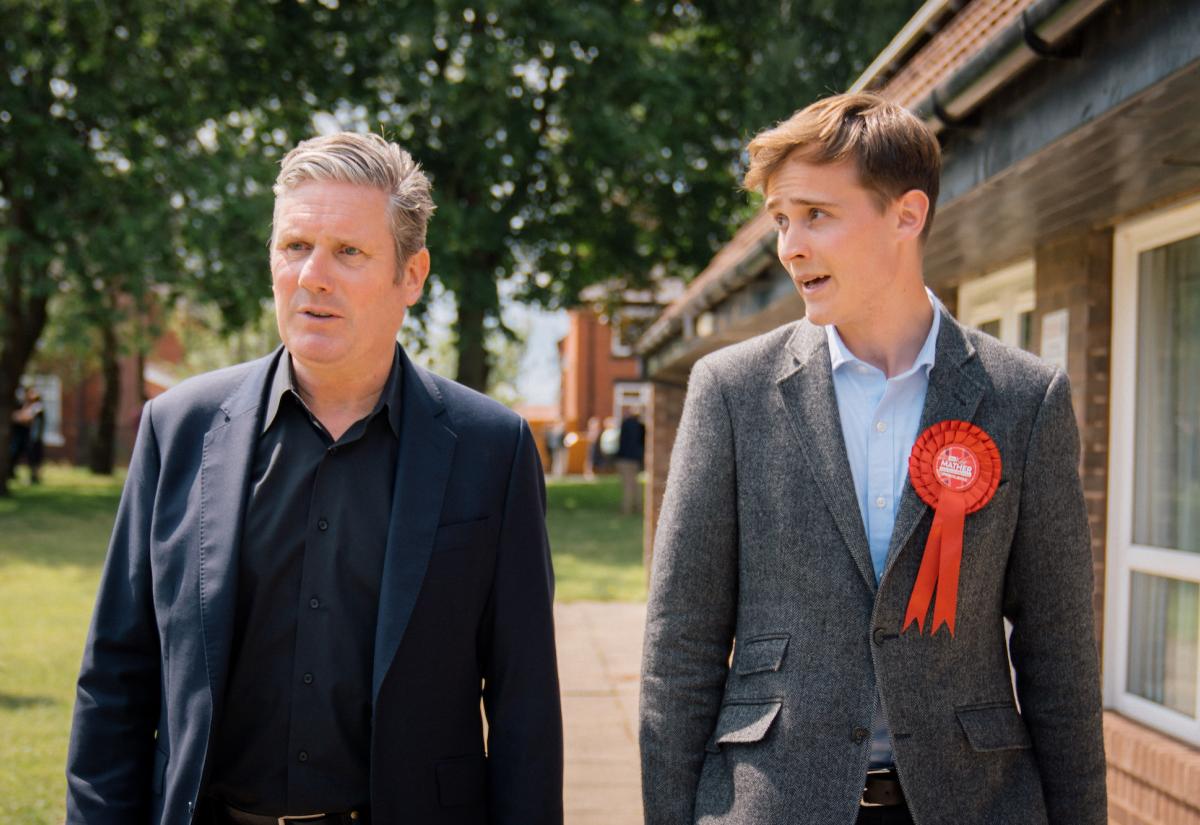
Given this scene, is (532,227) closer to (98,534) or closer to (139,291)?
(139,291)

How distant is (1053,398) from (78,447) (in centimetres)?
4687

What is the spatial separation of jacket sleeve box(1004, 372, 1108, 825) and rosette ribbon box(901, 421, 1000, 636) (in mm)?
106

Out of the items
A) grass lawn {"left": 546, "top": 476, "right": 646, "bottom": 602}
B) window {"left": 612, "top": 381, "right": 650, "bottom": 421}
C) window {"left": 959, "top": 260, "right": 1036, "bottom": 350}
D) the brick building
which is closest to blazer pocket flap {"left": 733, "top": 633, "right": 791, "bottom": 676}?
the brick building

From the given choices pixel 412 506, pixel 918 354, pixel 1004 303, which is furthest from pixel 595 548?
pixel 918 354

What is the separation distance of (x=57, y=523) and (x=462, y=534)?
17729 millimetres

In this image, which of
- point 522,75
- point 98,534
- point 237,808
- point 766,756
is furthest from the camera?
point 522,75

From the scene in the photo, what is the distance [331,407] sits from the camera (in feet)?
8.10

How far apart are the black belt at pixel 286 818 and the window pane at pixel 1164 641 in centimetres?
323

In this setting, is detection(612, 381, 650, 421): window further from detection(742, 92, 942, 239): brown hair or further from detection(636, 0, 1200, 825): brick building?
detection(742, 92, 942, 239): brown hair

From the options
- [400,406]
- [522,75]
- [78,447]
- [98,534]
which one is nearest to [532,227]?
[522,75]

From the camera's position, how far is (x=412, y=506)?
2.35 meters

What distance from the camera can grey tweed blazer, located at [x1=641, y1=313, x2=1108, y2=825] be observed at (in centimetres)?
208

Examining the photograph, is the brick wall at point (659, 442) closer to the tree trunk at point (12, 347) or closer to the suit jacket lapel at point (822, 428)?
the tree trunk at point (12, 347)

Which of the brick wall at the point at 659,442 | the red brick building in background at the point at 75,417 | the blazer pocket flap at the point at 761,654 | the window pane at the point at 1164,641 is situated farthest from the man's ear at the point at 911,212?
the red brick building in background at the point at 75,417
